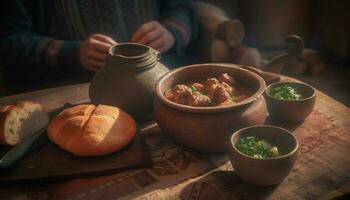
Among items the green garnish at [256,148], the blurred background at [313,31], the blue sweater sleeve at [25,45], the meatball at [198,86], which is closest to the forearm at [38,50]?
the blue sweater sleeve at [25,45]

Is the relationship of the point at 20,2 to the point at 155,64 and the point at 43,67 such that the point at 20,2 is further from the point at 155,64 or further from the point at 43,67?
the point at 155,64

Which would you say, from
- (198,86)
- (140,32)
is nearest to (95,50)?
(140,32)

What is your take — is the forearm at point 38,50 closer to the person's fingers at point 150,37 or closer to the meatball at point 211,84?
the person's fingers at point 150,37

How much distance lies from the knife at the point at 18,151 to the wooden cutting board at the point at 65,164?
0.02 meters

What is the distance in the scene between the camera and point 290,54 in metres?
1.71

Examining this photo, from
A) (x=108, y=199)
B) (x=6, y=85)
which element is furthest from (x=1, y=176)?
(x=6, y=85)

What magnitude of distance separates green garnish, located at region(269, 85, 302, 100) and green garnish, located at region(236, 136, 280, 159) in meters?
0.33

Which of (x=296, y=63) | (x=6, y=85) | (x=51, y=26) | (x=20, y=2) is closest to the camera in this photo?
(x=20, y=2)

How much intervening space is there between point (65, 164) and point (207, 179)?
1.69ft

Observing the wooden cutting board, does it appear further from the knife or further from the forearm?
the forearm

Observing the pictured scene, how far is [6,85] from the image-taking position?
2809 millimetres

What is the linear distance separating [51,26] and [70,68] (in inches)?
12.4

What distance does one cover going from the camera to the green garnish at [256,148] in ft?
4.02

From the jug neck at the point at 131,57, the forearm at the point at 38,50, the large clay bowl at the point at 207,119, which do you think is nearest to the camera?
the large clay bowl at the point at 207,119
